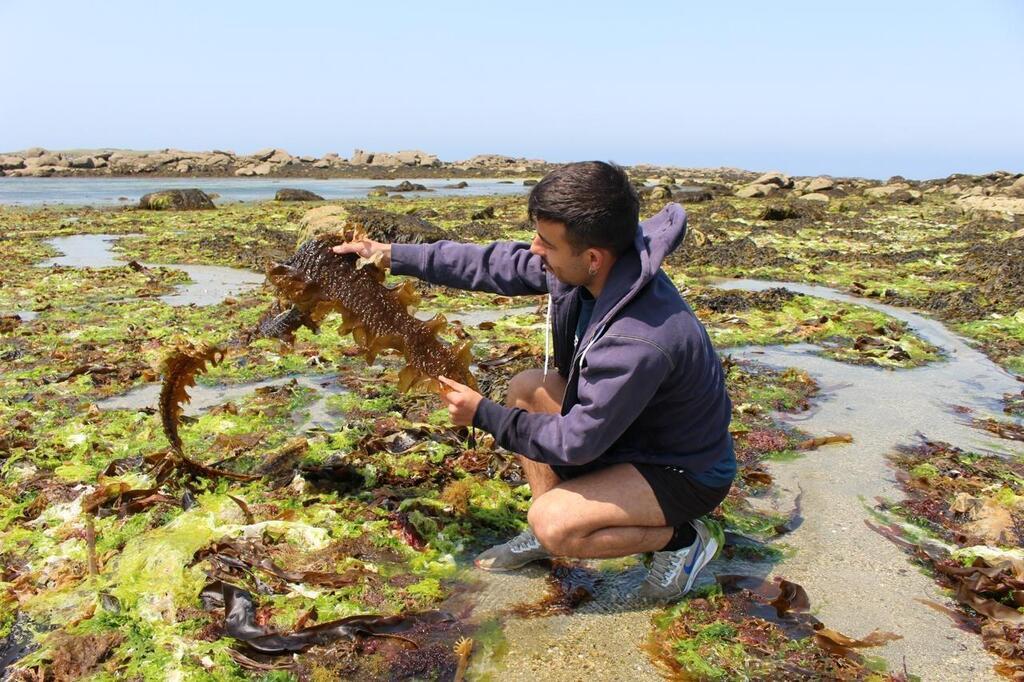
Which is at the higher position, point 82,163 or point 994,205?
point 82,163

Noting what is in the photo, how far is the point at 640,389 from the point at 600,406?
142 millimetres

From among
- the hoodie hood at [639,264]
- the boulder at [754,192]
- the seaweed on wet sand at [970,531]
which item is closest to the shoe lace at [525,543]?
the hoodie hood at [639,264]

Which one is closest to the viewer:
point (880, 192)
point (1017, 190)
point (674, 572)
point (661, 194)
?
point (674, 572)

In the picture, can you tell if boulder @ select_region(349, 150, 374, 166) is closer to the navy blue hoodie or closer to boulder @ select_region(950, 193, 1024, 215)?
boulder @ select_region(950, 193, 1024, 215)

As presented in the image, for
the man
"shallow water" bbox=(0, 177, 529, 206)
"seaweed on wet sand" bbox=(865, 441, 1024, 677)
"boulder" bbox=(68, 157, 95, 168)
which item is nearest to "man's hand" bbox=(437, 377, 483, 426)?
the man

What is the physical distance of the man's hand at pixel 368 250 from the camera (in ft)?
10.5

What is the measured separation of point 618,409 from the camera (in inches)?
93.5

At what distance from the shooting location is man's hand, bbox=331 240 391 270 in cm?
320

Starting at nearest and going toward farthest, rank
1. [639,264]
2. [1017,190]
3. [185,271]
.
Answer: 1. [639,264]
2. [185,271]
3. [1017,190]

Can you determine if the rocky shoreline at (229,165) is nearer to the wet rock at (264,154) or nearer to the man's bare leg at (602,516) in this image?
the wet rock at (264,154)

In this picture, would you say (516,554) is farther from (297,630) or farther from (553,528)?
(297,630)

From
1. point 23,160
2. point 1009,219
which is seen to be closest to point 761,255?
point 1009,219

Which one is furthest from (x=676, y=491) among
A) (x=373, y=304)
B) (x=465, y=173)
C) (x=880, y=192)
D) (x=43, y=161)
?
(x=465, y=173)

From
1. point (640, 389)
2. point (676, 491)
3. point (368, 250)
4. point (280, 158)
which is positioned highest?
point (280, 158)
